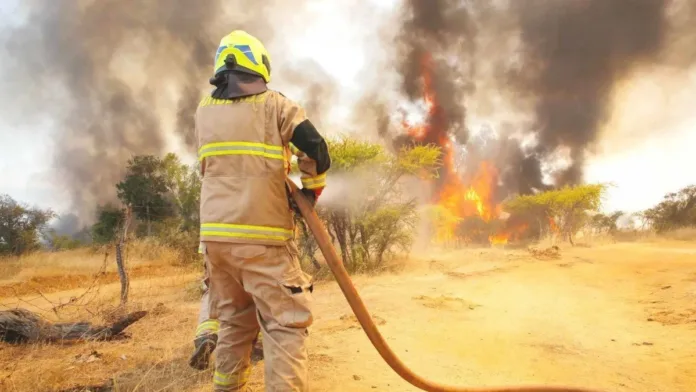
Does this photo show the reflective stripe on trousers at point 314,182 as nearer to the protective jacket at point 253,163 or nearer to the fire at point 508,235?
the protective jacket at point 253,163

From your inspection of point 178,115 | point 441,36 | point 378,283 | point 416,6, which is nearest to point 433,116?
point 441,36

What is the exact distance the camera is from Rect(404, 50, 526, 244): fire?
67.4 feet

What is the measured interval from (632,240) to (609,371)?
18216mm

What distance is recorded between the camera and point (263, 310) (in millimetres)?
2422

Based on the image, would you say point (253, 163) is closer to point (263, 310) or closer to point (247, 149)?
point (247, 149)

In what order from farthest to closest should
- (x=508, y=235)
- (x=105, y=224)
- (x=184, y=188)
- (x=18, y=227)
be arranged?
1. (x=508, y=235)
2. (x=105, y=224)
3. (x=184, y=188)
4. (x=18, y=227)

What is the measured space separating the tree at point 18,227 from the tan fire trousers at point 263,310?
17860mm

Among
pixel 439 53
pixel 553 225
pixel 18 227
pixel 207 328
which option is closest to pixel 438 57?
pixel 439 53

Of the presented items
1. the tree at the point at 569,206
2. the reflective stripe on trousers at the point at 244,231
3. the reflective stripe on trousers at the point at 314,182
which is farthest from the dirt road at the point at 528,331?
the tree at the point at 569,206

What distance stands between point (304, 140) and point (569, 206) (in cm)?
1818

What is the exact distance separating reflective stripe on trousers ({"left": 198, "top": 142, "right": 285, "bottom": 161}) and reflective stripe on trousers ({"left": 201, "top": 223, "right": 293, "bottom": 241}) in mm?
408

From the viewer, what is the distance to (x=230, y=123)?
2.46m

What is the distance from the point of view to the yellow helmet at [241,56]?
8.36ft

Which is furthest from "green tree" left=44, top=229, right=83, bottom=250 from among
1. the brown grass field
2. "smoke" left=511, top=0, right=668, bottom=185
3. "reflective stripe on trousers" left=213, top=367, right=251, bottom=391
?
"smoke" left=511, top=0, right=668, bottom=185
